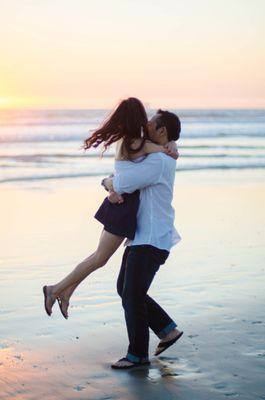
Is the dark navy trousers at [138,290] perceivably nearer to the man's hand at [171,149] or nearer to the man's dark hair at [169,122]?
the man's hand at [171,149]

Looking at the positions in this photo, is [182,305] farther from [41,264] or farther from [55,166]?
[55,166]

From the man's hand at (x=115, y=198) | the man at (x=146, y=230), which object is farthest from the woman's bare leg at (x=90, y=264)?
the man's hand at (x=115, y=198)

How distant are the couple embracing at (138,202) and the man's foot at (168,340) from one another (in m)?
0.17

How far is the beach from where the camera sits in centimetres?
506

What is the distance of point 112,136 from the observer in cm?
538

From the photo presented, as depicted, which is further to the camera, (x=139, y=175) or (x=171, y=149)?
(x=171, y=149)

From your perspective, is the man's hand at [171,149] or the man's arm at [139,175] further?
the man's hand at [171,149]

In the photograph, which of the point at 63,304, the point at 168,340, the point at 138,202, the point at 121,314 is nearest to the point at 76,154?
the point at 121,314

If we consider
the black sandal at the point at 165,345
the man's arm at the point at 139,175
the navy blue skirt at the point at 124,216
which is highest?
the man's arm at the point at 139,175

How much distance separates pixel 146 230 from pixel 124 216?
16cm

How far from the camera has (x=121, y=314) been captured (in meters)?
6.62

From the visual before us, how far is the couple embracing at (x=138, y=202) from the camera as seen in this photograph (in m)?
5.33

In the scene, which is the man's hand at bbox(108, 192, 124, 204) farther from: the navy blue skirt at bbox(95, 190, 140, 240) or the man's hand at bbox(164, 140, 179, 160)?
the man's hand at bbox(164, 140, 179, 160)

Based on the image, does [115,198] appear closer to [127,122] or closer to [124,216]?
[124,216]
